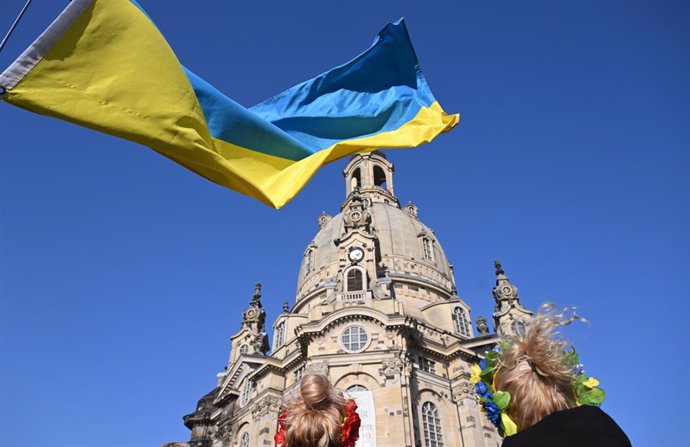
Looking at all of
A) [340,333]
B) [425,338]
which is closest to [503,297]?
[425,338]

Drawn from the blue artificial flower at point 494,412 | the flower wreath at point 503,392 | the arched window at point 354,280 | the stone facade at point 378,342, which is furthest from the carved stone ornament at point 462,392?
the blue artificial flower at point 494,412

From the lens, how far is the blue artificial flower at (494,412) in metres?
4.47

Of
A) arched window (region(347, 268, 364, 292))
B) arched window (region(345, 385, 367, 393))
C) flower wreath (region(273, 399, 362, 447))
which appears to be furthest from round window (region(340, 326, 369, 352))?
flower wreath (region(273, 399, 362, 447))

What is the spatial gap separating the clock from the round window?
8536mm

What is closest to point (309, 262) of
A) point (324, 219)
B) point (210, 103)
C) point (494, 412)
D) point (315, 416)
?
point (324, 219)

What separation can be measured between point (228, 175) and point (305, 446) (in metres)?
4.66

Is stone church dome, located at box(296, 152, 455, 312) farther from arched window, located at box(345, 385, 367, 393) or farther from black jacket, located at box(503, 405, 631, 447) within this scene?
black jacket, located at box(503, 405, 631, 447)

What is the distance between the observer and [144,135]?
6875 mm

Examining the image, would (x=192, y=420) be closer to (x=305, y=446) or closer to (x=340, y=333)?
(x=340, y=333)

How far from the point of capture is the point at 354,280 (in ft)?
132

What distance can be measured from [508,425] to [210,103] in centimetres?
717

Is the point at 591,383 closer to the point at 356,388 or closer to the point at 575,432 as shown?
the point at 575,432

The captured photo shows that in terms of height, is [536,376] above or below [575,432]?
above

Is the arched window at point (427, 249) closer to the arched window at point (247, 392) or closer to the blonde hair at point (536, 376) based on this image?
the arched window at point (247, 392)
